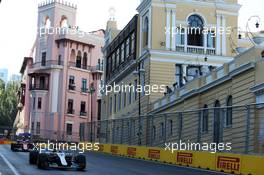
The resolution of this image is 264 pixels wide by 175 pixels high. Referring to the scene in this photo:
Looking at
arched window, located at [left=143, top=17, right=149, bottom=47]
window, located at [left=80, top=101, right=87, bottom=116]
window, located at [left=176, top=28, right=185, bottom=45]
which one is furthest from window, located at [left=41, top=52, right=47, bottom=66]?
window, located at [left=176, top=28, right=185, bottom=45]

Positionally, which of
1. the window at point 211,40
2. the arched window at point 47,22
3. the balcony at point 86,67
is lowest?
the window at point 211,40

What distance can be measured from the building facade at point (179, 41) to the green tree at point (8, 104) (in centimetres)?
6074

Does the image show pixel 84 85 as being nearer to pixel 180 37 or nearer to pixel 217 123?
pixel 180 37

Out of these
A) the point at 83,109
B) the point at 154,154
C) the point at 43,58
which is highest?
the point at 43,58

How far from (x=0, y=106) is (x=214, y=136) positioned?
88.4 m

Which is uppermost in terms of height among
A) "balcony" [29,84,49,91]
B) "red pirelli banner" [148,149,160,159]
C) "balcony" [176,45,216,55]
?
"balcony" [176,45,216,55]

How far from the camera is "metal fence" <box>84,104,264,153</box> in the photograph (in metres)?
18.8

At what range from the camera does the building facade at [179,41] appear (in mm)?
47156

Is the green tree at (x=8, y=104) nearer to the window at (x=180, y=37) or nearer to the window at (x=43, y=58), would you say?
the window at (x=43, y=58)

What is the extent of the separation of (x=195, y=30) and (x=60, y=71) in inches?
1397

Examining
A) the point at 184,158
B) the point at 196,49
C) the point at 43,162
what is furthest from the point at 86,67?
the point at 43,162

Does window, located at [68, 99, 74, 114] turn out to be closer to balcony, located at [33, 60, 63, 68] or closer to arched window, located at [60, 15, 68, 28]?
balcony, located at [33, 60, 63, 68]

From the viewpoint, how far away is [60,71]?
8019 centimetres

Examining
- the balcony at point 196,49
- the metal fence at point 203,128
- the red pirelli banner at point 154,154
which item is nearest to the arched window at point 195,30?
the balcony at point 196,49
